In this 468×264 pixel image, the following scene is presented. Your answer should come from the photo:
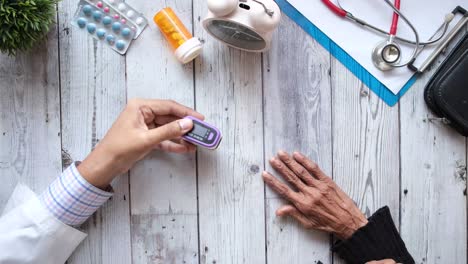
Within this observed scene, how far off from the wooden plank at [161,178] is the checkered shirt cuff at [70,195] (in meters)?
0.10

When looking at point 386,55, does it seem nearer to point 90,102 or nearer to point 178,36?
point 178,36

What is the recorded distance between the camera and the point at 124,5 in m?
0.89

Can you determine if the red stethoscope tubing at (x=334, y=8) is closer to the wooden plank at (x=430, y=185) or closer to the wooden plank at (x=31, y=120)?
the wooden plank at (x=430, y=185)

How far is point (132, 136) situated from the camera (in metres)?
0.78

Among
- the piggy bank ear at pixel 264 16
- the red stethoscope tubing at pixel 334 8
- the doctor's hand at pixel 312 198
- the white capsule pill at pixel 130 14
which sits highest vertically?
the red stethoscope tubing at pixel 334 8

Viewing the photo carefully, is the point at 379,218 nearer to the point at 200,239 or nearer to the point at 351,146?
the point at 351,146

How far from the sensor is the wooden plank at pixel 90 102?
34.9 inches

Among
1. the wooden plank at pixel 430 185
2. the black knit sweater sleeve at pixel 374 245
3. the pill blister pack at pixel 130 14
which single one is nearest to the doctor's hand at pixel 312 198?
the black knit sweater sleeve at pixel 374 245

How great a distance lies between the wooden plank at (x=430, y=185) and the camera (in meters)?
0.95

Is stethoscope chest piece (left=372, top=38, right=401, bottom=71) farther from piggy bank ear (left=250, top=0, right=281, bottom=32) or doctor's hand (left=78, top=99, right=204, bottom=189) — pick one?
doctor's hand (left=78, top=99, right=204, bottom=189)

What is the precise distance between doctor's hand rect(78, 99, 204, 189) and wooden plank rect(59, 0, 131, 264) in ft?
0.27

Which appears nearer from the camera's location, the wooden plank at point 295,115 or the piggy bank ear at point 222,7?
the piggy bank ear at point 222,7

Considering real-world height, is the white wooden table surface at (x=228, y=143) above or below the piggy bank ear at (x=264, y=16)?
below

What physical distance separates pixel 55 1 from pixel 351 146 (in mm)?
648
